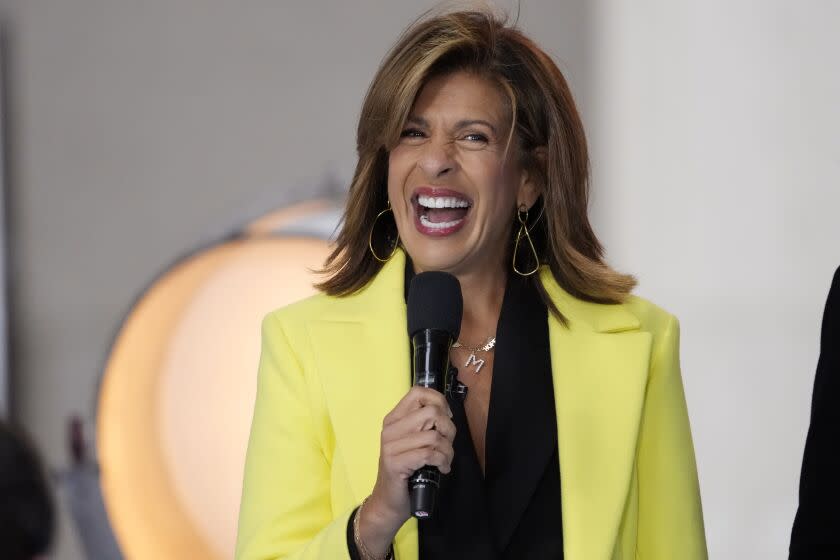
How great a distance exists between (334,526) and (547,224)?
736 millimetres

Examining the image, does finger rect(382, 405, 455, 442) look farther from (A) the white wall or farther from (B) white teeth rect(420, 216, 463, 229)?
(A) the white wall

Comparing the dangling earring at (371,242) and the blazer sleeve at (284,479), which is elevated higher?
the dangling earring at (371,242)

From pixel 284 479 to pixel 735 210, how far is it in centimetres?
193

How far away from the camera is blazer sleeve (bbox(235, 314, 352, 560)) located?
1.93m

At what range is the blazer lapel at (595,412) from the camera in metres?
1.97

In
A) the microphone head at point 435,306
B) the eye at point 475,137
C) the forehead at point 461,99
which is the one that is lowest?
the microphone head at point 435,306

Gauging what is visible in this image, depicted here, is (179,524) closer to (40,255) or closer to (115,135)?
(40,255)

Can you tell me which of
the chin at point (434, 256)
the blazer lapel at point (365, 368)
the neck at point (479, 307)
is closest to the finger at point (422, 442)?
the blazer lapel at point (365, 368)

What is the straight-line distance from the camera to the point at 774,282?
341 cm

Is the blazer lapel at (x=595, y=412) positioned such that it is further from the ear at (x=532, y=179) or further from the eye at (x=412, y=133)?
the eye at (x=412, y=133)

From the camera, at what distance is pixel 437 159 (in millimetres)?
2021

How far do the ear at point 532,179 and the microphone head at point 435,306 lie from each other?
1.58ft

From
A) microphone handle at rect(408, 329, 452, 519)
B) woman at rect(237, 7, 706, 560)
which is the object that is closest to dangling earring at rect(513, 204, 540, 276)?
woman at rect(237, 7, 706, 560)

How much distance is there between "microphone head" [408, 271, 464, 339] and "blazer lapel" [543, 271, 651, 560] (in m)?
0.41
